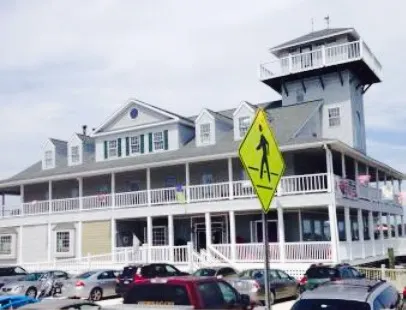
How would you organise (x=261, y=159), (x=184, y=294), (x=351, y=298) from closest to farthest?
(x=261, y=159)
(x=351, y=298)
(x=184, y=294)

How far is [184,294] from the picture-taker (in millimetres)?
10227

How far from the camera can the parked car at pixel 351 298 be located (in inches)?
318

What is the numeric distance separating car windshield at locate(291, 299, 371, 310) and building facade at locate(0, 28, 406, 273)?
18.8 metres

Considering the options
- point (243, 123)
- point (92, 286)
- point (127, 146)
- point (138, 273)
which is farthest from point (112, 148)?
point (138, 273)

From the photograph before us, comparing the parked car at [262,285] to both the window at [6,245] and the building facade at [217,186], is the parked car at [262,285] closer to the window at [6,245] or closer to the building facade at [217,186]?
the building facade at [217,186]

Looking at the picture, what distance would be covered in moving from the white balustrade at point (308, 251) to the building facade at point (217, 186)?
0.17ft

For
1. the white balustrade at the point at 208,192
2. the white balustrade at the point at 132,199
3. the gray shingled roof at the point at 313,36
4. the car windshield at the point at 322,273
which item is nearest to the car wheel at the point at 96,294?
the car windshield at the point at 322,273

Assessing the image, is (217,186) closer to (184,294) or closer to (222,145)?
(222,145)

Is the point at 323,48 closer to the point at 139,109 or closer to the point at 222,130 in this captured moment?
the point at 222,130

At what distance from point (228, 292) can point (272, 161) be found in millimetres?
4645

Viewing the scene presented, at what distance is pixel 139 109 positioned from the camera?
38.3 meters

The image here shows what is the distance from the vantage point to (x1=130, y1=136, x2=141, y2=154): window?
1500 inches

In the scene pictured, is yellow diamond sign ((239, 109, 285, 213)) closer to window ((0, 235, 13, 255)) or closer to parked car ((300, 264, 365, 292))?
parked car ((300, 264, 365, 292))

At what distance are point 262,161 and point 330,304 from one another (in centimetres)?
258
